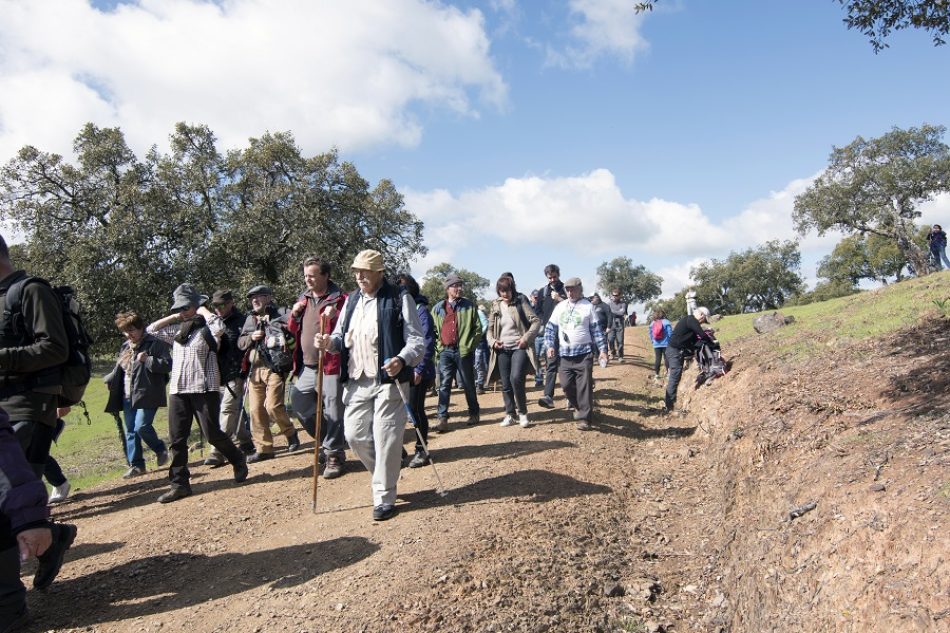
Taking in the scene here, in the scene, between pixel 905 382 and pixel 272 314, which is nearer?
pixel 905 382

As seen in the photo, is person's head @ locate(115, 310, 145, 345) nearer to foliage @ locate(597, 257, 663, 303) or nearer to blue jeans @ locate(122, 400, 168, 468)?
blue jeans @ locate(122, 400, 168, 468)

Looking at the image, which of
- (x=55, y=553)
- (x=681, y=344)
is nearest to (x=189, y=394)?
(x=55, y=553)

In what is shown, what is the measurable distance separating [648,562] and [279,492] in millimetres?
3987

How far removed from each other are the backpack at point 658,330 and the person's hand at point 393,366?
981 centimetres

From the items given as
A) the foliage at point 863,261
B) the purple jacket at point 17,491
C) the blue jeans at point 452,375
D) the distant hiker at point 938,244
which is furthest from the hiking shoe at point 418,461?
the foliage at point 863,261

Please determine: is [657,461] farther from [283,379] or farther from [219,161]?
[219,161]

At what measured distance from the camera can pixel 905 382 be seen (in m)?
5.75

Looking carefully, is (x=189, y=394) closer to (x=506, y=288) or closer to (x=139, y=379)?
(x=139, y=379)

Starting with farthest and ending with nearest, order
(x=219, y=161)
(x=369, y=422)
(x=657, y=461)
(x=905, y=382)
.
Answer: (x=219, y=161) → (x=657, y=461) → (x=905, y=382) → (x=369, y=422)

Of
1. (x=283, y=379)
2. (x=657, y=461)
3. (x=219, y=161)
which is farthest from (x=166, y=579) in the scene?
(x=219, y=161)

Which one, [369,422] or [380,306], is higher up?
[380,306]

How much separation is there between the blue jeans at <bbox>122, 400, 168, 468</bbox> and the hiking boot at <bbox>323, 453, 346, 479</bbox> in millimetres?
3072

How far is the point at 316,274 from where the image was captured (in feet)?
20.6

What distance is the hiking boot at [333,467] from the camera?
6492 mm
